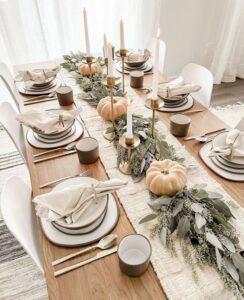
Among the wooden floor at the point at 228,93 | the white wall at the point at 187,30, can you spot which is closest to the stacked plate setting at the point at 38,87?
the white wall at the point at 187,30

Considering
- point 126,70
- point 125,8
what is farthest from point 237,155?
point 125,8

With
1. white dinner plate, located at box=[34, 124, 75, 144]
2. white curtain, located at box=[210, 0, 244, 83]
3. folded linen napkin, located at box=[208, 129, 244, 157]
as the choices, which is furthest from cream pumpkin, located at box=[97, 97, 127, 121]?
white curtain, located at box=[210, 0, 244, 83]

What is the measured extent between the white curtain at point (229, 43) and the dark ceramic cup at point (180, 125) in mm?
2262

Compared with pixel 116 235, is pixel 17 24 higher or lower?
higher

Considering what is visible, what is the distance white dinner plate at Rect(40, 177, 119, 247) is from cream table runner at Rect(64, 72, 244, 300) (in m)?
0.06

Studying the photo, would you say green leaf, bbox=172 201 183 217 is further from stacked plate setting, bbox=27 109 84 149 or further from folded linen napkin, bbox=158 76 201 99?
folded linen napkin, bbox=158 76 201 99

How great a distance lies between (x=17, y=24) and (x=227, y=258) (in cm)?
247

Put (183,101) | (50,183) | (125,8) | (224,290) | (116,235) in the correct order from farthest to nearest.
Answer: (125,8) → (183,101) → (50,183) → (116,235) → (224,290)

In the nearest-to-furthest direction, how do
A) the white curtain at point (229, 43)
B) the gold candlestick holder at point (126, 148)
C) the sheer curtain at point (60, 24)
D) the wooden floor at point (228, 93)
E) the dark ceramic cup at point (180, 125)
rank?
1. the gold candlestick holder at point (126, 148)
2. the dark ceramic cup at point (180, 125)
3. the sheer curtain at point (60, 24)
4. the white curtain at point (229, 43)
5. the wooden floor at point (228, 93)

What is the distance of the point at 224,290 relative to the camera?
67 centimetres

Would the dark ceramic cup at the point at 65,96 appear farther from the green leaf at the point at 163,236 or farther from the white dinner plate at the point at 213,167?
the green leaf at the point at 163,236

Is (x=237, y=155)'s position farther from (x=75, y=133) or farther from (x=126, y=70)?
(x=126, y=70)

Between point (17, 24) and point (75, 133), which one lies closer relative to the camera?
point (75, 133)

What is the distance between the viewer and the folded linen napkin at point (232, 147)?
38.9 inches
